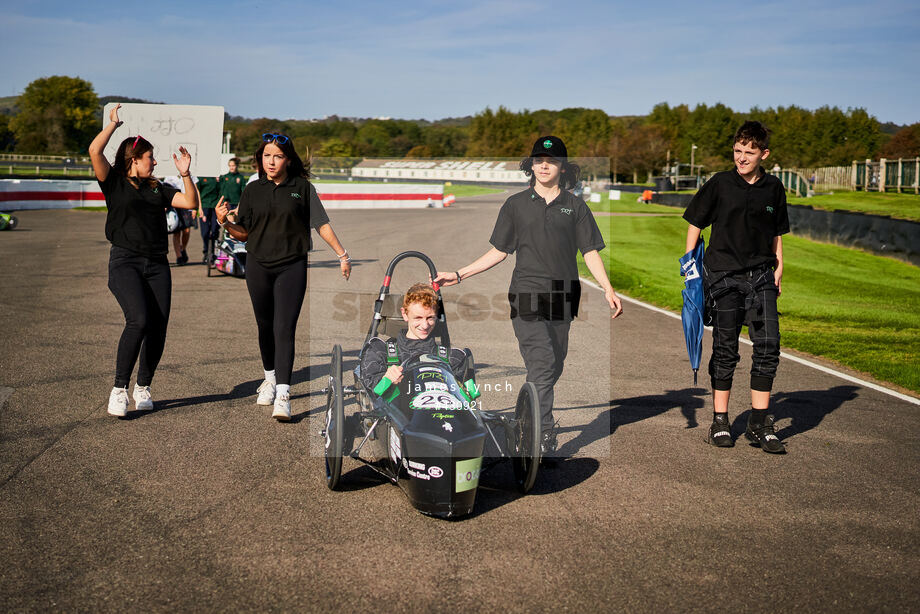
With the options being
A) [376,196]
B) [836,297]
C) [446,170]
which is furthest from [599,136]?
[836,297]

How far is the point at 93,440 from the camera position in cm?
586

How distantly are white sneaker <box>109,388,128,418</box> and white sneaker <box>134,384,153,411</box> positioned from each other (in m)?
0.21

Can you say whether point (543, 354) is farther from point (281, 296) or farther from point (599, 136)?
point (599, 136)

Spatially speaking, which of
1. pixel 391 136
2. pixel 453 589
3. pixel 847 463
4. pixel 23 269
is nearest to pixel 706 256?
Answer: pixel 847 463

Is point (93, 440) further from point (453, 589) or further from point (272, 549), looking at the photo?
point (453, 589)

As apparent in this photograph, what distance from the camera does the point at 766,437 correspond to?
239 inches

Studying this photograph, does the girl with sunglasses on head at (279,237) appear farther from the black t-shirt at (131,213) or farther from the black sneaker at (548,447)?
the black sneaker at (548,447)

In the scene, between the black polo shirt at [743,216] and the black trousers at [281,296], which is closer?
the black polo shirt at [743,216]

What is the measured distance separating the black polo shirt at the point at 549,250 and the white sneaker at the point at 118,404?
313cm

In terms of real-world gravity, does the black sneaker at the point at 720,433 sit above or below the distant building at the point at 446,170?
below

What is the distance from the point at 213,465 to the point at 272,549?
1449mm

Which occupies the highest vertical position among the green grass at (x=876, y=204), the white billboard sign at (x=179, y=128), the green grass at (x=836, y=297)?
the green grass at (x=876, y=204)

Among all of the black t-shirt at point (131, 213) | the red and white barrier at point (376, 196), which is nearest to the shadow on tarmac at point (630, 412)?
the black t-shirt at point (131, 213)

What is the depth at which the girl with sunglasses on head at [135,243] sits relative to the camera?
21.2 ft
